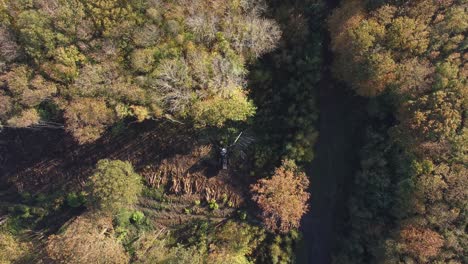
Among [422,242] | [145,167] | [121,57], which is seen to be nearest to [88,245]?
[145,167]

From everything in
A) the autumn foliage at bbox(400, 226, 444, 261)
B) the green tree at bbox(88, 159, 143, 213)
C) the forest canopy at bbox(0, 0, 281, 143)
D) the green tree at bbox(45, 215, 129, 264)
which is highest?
the forest canopy at bbox(0, 0, 281, 143)

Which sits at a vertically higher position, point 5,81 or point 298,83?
point 298,83

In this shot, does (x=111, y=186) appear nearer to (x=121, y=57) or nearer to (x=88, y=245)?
(x=88, y=245)

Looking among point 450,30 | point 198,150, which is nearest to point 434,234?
point 450,30

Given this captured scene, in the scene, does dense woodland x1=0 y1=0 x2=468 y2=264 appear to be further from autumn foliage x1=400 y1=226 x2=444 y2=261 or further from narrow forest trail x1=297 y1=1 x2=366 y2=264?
narrow forest trail x1=297 y1=1 x2=366 y2=264

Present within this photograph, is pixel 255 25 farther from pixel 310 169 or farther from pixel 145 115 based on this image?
pixel 310 169

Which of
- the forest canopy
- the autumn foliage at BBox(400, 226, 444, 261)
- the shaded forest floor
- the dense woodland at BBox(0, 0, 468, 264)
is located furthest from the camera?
the shaded forest floor

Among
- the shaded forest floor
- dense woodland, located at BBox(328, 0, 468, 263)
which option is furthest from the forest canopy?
dense woodland, located at BBox(328, 0, 468, 263)
